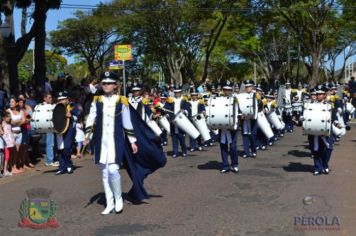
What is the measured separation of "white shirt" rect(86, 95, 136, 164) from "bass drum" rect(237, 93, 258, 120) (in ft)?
18.5

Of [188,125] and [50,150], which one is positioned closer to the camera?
[50,150]

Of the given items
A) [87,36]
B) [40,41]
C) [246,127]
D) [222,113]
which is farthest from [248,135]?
[87,36]

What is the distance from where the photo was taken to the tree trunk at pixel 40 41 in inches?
782

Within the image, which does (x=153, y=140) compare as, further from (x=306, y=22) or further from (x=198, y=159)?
(x=306, y=22)

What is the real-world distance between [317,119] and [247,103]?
2.84 m

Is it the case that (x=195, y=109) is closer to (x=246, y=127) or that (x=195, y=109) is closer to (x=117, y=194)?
(x=246, y=127)

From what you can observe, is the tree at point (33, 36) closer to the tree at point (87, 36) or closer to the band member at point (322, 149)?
the band member at point (322, 149)

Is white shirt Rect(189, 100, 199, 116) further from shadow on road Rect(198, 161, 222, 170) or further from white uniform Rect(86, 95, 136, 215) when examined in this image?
white uniform Rect(86, 95, 136, 215)

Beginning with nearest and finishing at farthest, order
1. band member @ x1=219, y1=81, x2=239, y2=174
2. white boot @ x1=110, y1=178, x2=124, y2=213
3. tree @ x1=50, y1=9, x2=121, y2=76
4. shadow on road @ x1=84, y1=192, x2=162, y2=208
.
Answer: white boot @ x1=110, y1=178, x2=124, y2=213, shadow on road @ x1=84, y1=192, x2=162, y2=208, band member @ x1=219, y1=81, x2=239, y2=174, tree @ x1=50, y1=9, x2=121, y2=76

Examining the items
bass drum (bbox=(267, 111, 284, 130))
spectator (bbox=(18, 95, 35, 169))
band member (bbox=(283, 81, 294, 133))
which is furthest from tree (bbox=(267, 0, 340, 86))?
spectator (bbox=(18, 95, 35, 169))

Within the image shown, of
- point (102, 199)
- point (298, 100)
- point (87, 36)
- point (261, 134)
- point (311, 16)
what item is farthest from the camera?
point (87, 36)

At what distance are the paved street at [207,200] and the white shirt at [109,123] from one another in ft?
2.77

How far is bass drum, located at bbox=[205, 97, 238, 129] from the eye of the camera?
12094mm

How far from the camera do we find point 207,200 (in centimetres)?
931
